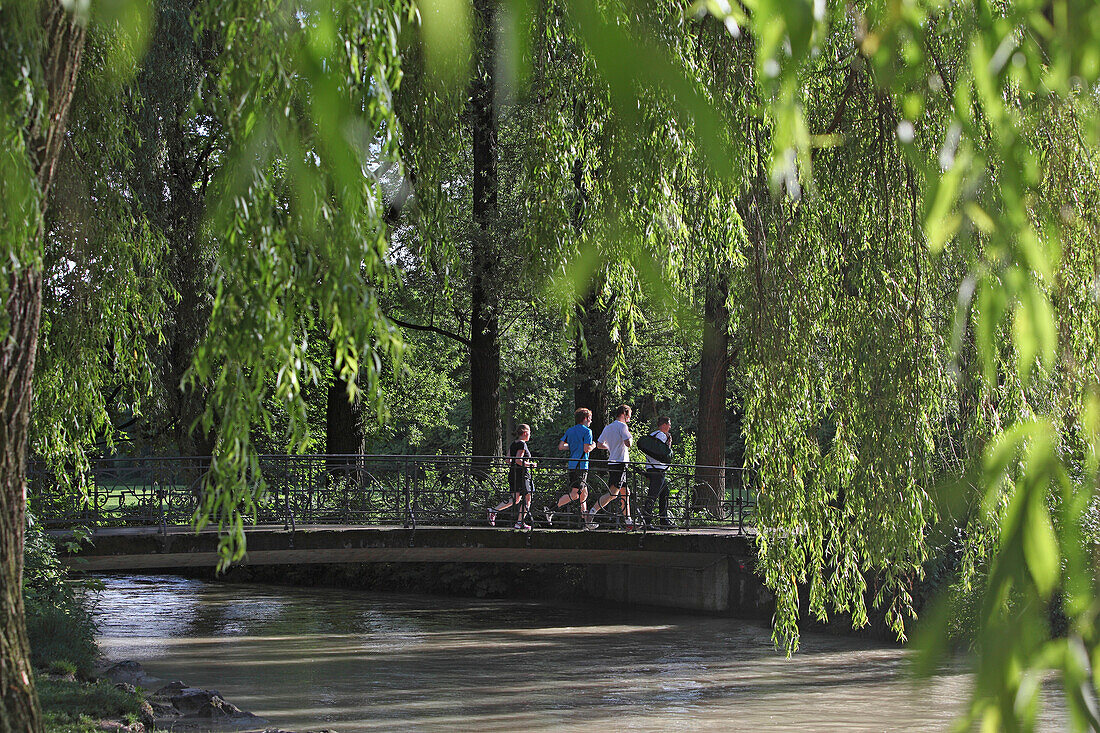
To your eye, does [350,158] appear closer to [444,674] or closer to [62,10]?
[62,10]

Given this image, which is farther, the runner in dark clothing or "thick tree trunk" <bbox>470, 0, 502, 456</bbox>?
"thick tree trunk" <bbox>470, 0, 502, 456</bbox>

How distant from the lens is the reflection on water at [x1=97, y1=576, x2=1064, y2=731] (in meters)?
11.6

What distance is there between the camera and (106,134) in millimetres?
6812

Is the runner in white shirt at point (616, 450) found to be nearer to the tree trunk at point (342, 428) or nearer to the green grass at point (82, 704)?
the tree trunk at point (342, 428)

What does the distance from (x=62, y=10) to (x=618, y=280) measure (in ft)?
9.87

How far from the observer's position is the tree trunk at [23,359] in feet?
10.1

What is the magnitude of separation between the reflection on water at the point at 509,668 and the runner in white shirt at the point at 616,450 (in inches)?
86.5

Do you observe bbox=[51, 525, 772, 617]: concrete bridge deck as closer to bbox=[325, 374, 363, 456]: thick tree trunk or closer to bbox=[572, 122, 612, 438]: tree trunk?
bbox=[572, 122, 612, 438]: tree trunk

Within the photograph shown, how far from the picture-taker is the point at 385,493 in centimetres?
1786

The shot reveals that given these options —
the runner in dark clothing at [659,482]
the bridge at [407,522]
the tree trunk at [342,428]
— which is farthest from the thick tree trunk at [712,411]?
the tree trunk at [342,428]

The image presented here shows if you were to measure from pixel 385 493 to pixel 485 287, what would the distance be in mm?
3816

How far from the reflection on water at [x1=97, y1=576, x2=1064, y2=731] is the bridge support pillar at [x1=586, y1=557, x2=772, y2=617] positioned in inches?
20.9

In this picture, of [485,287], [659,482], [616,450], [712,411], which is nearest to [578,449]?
[616,450]

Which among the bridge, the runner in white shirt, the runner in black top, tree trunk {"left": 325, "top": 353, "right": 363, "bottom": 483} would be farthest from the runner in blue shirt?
tree trunk {"left": 325, "top": 353, "right": 363, "bottom": 483}
